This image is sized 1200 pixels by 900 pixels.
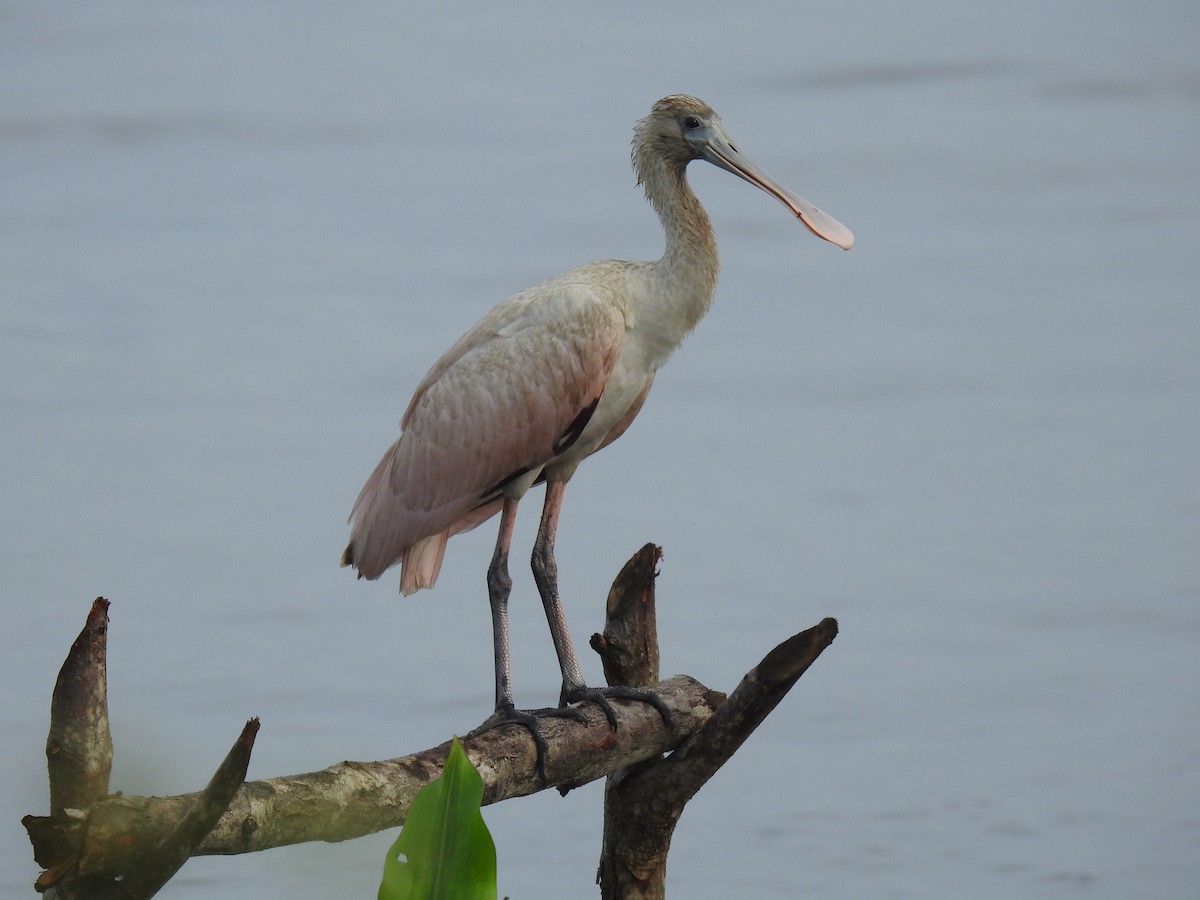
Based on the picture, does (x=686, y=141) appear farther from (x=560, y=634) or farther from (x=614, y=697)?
(x=614, y=697)

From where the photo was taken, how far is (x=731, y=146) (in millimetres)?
6398

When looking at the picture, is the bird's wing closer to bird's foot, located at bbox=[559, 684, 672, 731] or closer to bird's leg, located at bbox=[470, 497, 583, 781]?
bird's leg, located at bbox=[470, 497, 583, 781]

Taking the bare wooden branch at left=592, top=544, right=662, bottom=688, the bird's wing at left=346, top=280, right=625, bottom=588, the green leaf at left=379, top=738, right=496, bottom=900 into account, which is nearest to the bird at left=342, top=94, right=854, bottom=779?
the bird's wing at left=346, top=280, right=625, bottom=588

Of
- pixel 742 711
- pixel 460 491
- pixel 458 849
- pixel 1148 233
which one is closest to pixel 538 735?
pixel 742 711

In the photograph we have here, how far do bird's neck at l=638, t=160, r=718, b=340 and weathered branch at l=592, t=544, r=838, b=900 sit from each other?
29.1 inches

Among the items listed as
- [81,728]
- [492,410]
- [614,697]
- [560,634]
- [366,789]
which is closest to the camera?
[81,728]

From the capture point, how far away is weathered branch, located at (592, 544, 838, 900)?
566cm

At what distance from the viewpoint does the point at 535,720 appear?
5.50 m

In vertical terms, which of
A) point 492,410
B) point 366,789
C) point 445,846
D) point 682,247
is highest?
point 682,247

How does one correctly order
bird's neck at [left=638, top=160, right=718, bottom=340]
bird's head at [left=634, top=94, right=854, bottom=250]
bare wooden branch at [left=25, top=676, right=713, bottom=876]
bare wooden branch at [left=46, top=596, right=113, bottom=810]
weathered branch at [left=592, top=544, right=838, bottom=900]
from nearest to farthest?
bare wooden branch at [left=46, top=596, right=113, bottom=810] → bare wooden branch at [left=25, top=676, right=713, bottom=876] → weathered branch at [left=592, top=544, right=838, bottom=900] → bird's neck at [left=638, top=160, right=718, bottom=340] → bird's head at [left=634, top=94, right=854, bottom=250]

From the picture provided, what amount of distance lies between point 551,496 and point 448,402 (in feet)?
1.52

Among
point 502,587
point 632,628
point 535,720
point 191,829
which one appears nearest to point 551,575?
point 502,587

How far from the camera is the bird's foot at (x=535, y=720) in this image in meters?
5.41

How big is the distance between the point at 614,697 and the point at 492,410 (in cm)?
93
